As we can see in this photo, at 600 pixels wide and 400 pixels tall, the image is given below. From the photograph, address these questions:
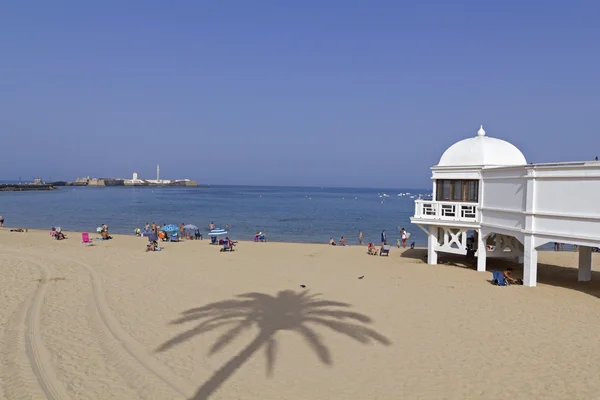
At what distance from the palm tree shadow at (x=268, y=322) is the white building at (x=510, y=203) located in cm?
738

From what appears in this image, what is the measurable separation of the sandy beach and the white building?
175 cm

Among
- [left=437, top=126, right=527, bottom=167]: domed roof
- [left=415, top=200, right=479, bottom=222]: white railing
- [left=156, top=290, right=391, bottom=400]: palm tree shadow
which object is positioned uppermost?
[left=437, top=126, right=527, bottom=167]: domed roof

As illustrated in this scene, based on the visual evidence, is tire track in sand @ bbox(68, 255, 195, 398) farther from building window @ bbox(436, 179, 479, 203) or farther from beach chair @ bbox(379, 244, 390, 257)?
beach chair @ bbox(379, 244, 390, 257)

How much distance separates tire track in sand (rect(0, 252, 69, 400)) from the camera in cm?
775

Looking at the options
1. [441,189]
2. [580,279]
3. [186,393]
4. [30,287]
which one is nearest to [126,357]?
[186,393]

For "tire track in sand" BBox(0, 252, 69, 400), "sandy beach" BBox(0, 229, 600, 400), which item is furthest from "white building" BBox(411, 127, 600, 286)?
"tire track in sand" BBox(0, 252, 69, 400)

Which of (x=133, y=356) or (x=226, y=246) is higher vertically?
(x=133, y=356)

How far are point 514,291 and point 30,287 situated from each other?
16524 mm

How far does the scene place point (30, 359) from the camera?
29.6 feet

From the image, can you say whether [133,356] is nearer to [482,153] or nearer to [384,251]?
[482,153]

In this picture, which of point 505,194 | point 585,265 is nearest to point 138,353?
point 505,194

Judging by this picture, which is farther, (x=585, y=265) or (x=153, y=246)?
(x=153, y=246)

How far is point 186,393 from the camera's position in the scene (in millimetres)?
7801

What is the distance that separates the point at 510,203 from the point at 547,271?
5857 millimetres
